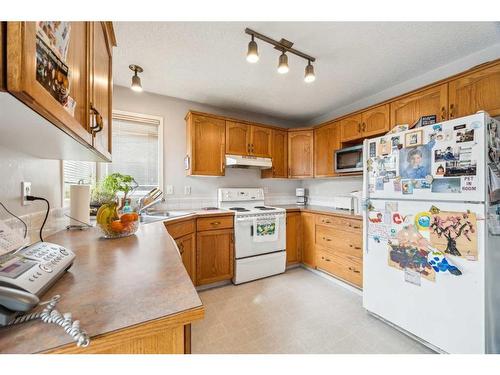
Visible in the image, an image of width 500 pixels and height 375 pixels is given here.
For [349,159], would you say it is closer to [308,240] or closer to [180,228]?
[308,240]

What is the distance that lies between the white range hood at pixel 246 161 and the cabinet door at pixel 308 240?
922mm

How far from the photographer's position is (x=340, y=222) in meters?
2.43

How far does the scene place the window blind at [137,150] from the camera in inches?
97.8

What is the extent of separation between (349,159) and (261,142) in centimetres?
123

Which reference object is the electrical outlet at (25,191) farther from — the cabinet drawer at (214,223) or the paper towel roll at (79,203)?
the cabinet drawer at (214,223)

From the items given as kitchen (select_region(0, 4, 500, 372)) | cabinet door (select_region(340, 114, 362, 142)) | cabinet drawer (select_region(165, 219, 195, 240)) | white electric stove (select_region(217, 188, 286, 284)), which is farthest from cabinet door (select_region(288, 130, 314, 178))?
cabinet drawer (select_region(165, 219, 195, 240))

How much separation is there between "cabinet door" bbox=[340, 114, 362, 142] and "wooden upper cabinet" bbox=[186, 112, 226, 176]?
159 cm

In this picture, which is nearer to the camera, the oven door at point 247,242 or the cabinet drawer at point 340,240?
the cabinet drawer at point 340,240

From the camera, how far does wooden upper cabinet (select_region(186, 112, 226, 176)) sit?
2602mm

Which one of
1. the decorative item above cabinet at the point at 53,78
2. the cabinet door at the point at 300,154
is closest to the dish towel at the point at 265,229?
the cabinet door at the point at 300,154

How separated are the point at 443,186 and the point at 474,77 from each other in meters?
1.03

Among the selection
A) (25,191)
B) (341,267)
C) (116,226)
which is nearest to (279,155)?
(341,267)
